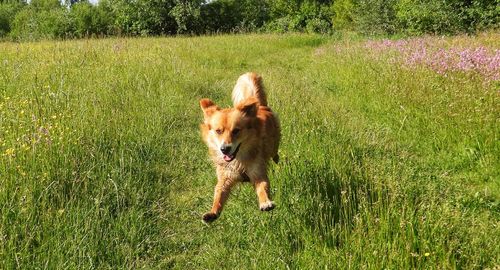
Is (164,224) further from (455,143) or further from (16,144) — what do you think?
(455,143)

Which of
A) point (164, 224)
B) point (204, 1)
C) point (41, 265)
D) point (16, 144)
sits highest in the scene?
point (204, 1)

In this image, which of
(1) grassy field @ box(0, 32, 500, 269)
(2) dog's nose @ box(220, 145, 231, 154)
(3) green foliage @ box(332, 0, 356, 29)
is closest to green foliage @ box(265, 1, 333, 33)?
(3) green foliage @ box(332, 0, 356, 29)

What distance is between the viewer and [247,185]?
391cm

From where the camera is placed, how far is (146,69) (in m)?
7.66

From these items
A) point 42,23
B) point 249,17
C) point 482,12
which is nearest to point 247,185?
point 482,12

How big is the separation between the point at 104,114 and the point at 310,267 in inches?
116

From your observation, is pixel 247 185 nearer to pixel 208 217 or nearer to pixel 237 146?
pixel 237 146

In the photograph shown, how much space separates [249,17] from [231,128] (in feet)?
148

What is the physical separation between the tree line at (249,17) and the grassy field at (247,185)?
18.8 feet

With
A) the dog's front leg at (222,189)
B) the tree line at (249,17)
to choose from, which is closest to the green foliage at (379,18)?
the tree line at (249,17)

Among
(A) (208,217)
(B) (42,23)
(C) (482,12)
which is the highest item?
(B) (42,23)

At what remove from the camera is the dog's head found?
122 inches

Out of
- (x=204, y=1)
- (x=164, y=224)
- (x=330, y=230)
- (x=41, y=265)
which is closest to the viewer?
(x=41, y=265)

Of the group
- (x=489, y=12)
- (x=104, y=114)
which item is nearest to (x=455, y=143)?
(x=104, y=114)
